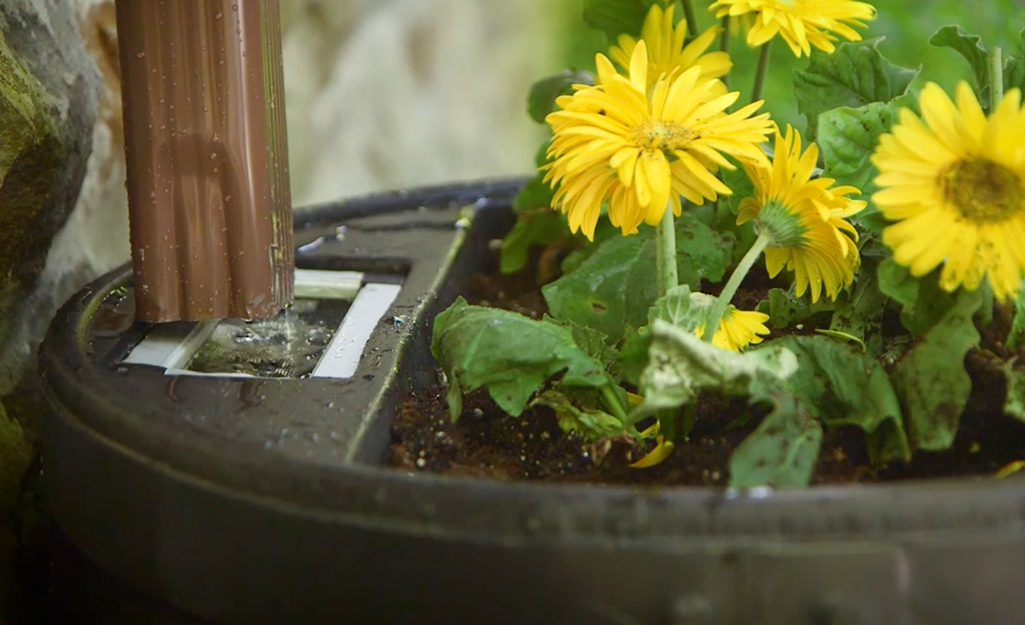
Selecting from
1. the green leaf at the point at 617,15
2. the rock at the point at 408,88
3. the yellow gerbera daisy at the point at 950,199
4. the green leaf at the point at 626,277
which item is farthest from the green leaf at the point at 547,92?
the rock at the point at 408,88

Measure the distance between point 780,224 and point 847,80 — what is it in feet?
0.58

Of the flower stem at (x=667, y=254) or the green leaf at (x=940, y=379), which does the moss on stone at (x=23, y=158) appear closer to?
the flower stem at (x=667, y=254)

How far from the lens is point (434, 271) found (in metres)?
0.86

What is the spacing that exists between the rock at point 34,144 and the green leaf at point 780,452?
557mm

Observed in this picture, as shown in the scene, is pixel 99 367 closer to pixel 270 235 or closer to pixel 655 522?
pixel 270 235

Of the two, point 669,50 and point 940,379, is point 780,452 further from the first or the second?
point 669,50

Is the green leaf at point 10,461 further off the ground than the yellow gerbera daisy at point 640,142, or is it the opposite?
the yellow gerbera daisy at point 640,142

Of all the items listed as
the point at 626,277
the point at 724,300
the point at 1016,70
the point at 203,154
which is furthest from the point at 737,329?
the point at 203,154

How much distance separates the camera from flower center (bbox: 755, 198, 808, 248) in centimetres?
61

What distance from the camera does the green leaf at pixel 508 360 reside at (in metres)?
0.58

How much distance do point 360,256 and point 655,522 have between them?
0.50 meters

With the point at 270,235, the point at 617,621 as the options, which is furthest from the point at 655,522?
the point at 270,235

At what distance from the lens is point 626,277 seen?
2.43 ft

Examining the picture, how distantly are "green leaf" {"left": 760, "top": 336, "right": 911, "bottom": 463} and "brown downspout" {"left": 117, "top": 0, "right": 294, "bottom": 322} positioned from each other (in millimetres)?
341
